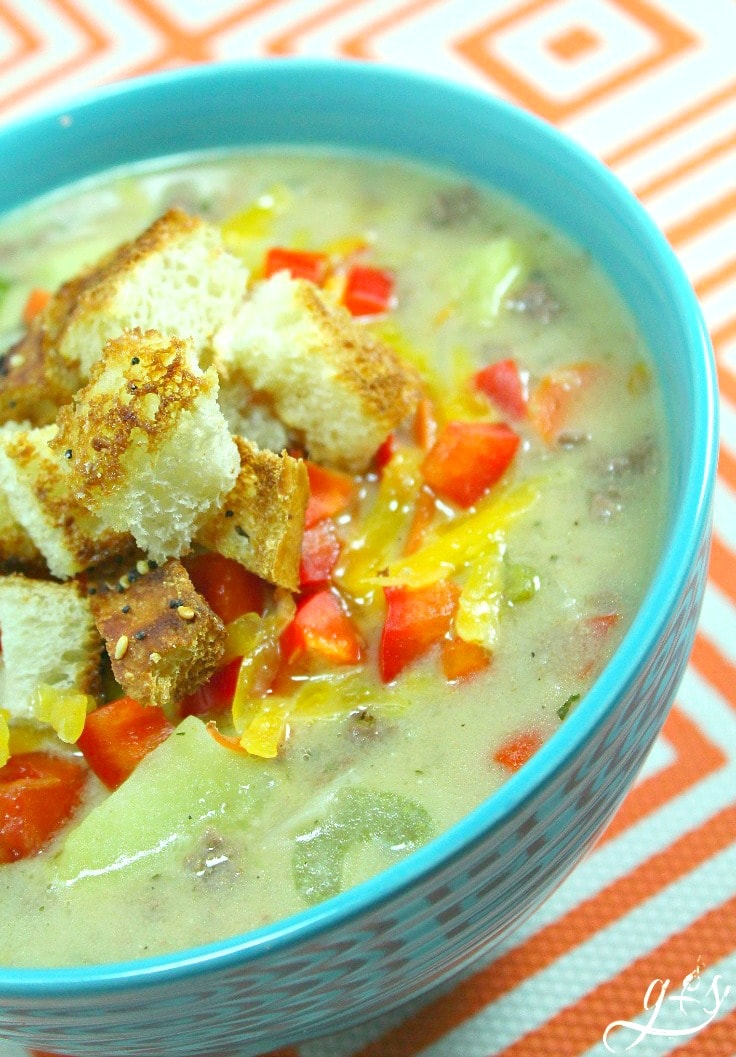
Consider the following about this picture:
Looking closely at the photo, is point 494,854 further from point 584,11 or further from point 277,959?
point 584,11

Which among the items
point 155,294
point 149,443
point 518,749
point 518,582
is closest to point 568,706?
point 518,749

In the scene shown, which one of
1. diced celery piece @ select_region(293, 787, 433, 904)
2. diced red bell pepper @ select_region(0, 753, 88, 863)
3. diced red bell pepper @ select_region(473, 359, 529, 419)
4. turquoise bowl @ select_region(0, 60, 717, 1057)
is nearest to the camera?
turquoise bowl @ select_region(0, 60, 717, 1057)

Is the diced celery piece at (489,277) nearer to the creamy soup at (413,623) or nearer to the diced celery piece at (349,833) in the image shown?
the creamy soup at (413,623)

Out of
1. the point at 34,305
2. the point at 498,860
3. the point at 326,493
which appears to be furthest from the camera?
the point at 34,305

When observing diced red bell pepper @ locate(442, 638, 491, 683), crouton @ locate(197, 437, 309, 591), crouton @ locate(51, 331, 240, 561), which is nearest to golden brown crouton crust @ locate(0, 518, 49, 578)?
crouton @ locate(51, 331, 240, 561)

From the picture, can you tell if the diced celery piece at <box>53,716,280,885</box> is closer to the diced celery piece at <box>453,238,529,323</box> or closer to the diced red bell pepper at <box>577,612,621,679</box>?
the diced red bell pepper at <box>577,612,621,679</box>

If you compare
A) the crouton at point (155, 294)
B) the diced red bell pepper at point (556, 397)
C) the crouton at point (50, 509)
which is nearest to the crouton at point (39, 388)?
the crouton at point (155, 294)

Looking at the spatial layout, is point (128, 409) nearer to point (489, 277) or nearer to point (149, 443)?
point (149, 443)

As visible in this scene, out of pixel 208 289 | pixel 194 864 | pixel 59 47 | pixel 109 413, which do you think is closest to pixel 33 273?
pixel 208 289
